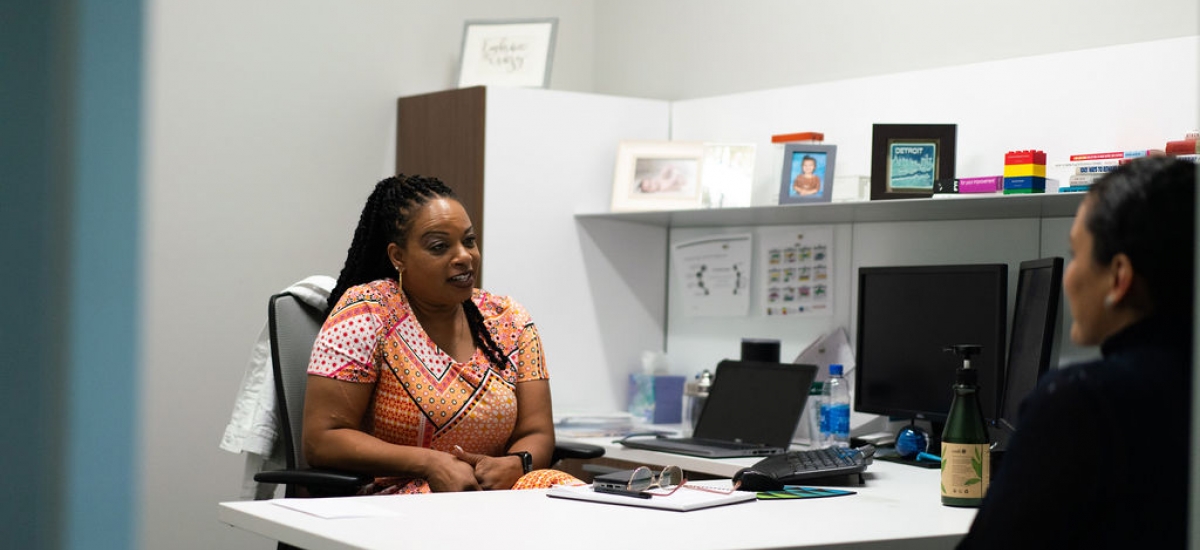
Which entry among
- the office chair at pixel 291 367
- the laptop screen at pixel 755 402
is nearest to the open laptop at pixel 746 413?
the laptop screen at pixel 755 402

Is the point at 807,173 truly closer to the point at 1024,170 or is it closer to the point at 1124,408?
the point at 1024,170

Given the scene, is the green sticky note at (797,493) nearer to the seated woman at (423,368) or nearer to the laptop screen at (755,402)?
the seated woman at (423,368)

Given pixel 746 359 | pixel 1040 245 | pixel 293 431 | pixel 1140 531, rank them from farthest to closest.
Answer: pixel 746 359
pixel 1040 245
pixel 293 431
pixel 1140 531

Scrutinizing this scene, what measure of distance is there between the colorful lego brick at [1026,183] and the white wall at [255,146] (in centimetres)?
51

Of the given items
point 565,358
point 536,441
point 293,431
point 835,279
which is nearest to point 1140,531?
point 536,441

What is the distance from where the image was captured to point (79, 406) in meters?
0.67

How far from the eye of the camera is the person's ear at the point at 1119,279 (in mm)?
1302

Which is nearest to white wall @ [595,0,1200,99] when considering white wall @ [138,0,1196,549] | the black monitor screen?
white wall @ [138,0,1196,549]

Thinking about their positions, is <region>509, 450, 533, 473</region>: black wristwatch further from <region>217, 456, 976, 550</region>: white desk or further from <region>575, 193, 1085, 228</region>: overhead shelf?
<region>575, 193, 1085, 228</region>: overhead shelf

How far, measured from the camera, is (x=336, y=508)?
1.95m

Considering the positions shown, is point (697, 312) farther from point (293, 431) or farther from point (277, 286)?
point (293, 431)

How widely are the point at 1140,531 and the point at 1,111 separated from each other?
110 cm

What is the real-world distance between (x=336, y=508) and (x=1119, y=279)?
1.19 meters

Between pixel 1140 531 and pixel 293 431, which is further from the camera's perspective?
pixel 293 431
